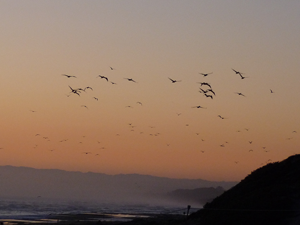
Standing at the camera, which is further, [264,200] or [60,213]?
[60,213]

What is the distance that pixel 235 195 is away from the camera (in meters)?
39.9

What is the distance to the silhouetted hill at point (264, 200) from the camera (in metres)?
30.2

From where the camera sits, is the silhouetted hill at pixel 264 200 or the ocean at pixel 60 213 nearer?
the silhouetted hill at pixel 264 200

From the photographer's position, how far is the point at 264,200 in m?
32.9

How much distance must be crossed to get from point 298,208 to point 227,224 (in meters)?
4.81

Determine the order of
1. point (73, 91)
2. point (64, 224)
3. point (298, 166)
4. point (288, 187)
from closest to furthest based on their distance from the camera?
point (288, 187) → point (298, 166) → point (73, 91) → point (64, 224)

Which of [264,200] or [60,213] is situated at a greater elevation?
[60,213]

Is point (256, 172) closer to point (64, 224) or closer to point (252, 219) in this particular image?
point (252, 219)

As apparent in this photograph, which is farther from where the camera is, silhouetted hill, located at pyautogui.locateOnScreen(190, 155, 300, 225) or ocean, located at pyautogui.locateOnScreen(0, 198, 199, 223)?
ocean, located at pyautogui.locateOnScreen(0, 198, 199, 223)

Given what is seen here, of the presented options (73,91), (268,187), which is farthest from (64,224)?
(268,187)

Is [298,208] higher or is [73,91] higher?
[73,91]

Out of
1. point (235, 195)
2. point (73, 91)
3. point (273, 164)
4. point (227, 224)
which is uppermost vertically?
point (73, 91)

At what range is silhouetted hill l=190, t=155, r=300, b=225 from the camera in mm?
30156

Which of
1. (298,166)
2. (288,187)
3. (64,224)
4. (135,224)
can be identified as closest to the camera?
(288,187)
